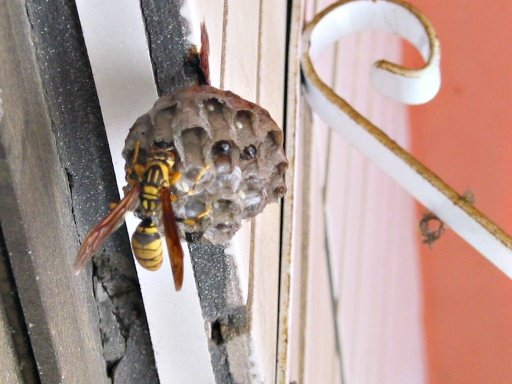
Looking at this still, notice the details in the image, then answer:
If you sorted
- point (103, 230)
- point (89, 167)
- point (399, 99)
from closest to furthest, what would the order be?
point (103, 230) < point (89, 167) < point (399, 99)

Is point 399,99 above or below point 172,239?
above

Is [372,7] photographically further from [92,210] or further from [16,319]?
[16,319]

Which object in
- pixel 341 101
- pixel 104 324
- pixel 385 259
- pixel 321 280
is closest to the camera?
pixel 104 324

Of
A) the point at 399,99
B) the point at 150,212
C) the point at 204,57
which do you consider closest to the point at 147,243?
the point at 150,212

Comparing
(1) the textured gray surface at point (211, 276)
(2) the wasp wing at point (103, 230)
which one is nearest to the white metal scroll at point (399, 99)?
(1) the textured gray surface at point (211, 276)

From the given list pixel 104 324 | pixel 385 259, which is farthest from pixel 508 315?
pixel 104 324

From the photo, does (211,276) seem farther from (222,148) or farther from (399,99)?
(399,99)

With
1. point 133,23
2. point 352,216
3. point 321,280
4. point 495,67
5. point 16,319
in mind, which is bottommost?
point 16,319

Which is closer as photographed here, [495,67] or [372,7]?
[372,7]

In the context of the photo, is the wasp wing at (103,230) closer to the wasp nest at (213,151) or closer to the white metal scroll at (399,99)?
the wasp nest at (213,151)
